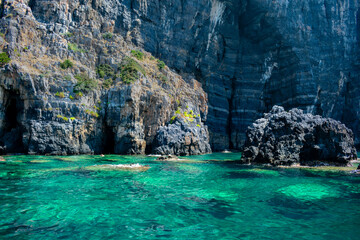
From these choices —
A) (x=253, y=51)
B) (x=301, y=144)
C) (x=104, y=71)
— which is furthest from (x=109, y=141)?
(x=253, y=51)

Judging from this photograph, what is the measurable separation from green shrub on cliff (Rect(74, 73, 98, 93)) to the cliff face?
1797 cm

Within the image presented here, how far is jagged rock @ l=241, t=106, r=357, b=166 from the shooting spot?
90.5ft

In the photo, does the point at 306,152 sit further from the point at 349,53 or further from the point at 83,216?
the point at 349,53

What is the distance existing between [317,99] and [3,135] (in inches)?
2760

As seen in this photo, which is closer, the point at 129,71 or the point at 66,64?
the point at 66,64

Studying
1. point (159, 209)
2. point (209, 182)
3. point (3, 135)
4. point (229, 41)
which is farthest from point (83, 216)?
point (229, 41)

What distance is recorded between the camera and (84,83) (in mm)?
39562

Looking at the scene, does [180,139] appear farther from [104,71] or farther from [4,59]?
[4,59]

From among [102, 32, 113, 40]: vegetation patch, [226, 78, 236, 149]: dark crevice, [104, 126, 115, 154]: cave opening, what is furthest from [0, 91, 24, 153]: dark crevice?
[226, 78, 236, 149]: dark crevice

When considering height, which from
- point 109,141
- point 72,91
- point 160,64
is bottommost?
point 109,141

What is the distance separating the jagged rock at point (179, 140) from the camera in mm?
42156

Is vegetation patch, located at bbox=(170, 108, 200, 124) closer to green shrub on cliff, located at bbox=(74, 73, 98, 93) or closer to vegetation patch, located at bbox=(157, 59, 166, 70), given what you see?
vegetation patch, located at bbox=(157, 59, 166, 70)

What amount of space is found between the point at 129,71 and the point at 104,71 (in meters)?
4.38

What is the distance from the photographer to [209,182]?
17.0 metres
